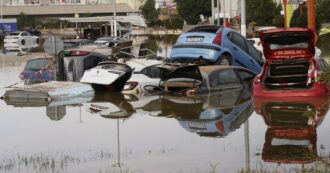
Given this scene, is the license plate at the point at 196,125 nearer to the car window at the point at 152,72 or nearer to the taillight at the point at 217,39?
the car window at the point at 152,72

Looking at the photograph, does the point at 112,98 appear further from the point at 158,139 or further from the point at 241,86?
the point at 158,139

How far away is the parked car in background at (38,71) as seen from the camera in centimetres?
2529

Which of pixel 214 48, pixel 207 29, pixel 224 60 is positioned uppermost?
pixel 207 29

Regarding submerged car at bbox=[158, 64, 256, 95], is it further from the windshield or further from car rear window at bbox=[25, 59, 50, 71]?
car rear window at bbox=[25, 59, 50, 71]

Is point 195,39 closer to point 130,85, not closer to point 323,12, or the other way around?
point 130,85

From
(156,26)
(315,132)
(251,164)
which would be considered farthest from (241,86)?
(156,26)

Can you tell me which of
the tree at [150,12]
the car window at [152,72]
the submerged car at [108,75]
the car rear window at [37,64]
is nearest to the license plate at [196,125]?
the submerged car at [108,75]

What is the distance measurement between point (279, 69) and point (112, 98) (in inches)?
212

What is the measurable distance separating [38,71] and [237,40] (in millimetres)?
7364

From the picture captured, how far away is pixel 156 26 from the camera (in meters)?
113

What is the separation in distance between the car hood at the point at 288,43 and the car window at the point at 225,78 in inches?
91.4

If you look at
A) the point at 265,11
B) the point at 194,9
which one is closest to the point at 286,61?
the point at 265,11

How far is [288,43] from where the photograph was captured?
19.9m

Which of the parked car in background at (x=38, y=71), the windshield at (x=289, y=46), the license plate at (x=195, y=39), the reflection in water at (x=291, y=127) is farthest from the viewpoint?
the parked car in background at (x=38, y=71)
